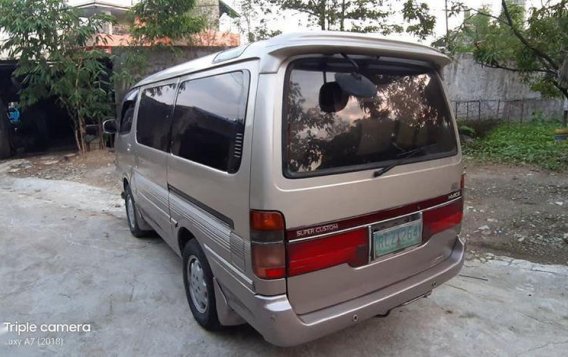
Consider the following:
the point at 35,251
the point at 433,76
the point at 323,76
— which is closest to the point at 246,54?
the point at 323,76

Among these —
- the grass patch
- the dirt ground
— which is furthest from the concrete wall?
the dirt ground

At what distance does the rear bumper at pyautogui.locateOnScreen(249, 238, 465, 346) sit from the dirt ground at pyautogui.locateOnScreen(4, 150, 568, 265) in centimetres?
189

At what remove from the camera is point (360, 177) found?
218cm

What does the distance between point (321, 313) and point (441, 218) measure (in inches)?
39.8

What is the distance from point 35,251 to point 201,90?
303cm

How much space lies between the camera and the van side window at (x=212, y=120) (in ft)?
7.22

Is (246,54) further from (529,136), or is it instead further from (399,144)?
(529,136)

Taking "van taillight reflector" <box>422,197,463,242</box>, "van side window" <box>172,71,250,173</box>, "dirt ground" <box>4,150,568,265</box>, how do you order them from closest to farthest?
1. "van side window" <box>172,71,250,173</box>
2. "van taillight reflector" <box>422,197,463,242</box>
3. "dirt ground" <box>4,150,568,265</box>

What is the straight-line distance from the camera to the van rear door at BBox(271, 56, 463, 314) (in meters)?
2.05

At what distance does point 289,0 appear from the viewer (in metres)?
10.1

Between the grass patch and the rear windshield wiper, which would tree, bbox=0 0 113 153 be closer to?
the grass patch

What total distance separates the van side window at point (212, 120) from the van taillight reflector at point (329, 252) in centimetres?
52

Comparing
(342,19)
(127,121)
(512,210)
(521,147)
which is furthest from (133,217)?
(521,147)

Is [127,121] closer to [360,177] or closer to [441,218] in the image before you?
[360,177]
